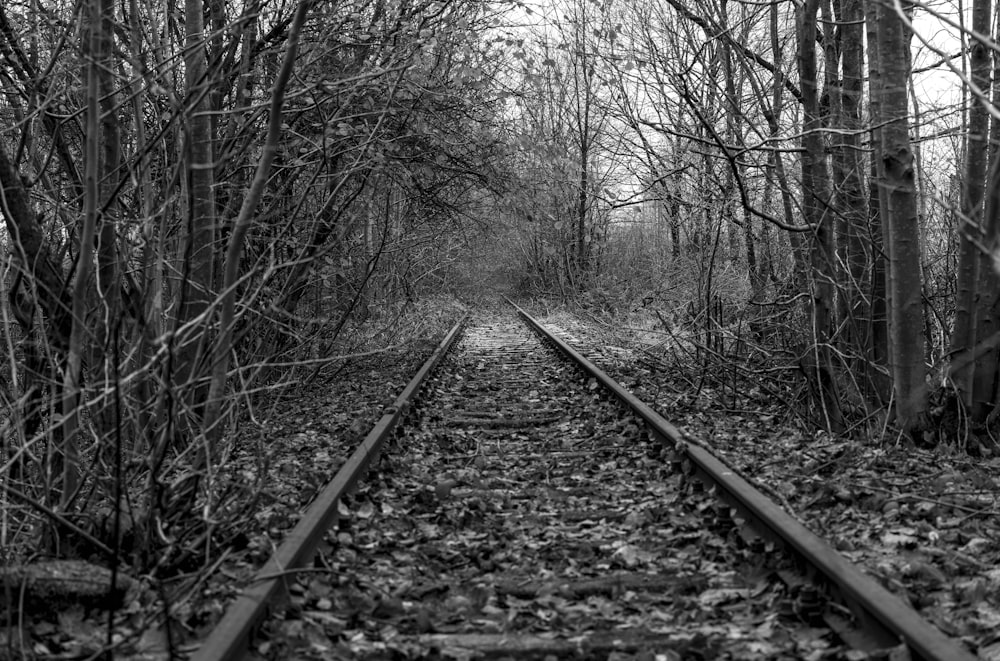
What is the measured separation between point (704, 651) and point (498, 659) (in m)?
0.77

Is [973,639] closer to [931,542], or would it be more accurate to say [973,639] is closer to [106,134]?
[931,542]

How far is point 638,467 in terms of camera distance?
660 cm

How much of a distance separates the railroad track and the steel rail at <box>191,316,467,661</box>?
12mm

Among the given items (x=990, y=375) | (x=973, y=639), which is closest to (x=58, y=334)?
(x=973, y=639)

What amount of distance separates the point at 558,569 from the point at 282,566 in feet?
4.40

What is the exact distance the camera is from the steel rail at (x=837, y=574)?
2.98 m

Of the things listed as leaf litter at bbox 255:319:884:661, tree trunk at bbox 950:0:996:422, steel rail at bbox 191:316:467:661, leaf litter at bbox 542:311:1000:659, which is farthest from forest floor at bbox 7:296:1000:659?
tree trunk at bbox 950:0:996:422

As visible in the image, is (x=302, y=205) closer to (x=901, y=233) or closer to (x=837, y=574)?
(x=901, y=233)

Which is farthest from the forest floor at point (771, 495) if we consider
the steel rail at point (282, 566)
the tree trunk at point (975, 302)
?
the tree trunk at point (975, 302)

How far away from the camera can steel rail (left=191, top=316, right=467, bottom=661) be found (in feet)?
10.3

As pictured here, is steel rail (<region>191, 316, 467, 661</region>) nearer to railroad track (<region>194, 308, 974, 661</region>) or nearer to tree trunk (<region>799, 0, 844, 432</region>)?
railroad track (<region>194, 308, 974, 661</region>)

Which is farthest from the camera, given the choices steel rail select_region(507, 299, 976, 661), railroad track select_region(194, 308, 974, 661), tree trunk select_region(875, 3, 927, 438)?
tree trunk select_region(875, 3, 927, 438)

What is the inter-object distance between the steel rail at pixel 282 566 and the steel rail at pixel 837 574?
7.22 ft

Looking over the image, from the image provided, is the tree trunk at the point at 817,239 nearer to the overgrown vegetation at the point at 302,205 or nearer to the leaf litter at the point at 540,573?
the overgrown vegetation at the point at 302,205
